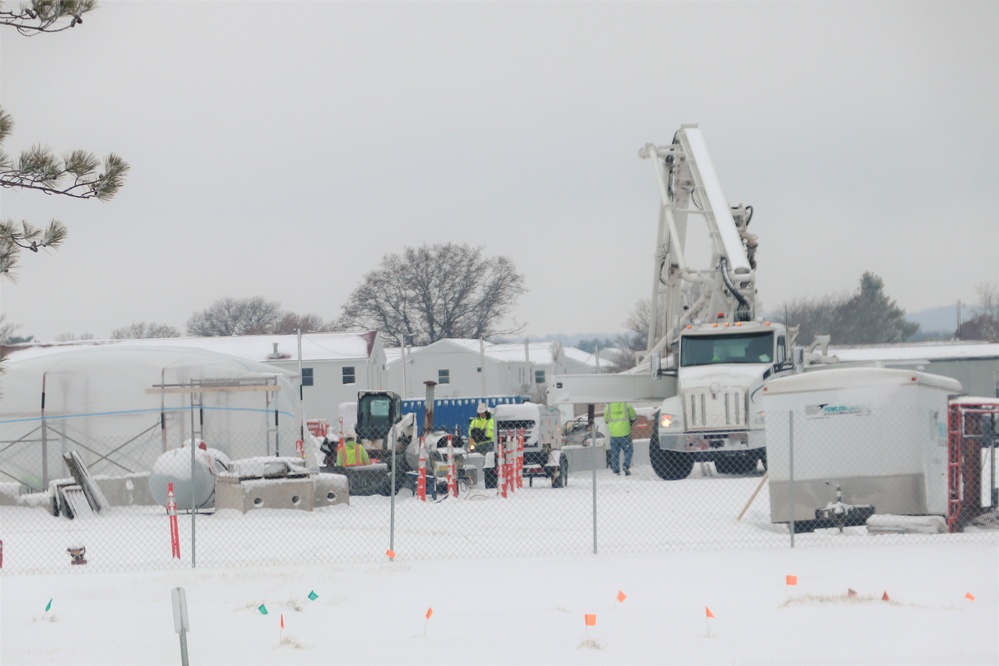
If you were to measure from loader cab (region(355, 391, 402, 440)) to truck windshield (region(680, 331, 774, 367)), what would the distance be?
657cm

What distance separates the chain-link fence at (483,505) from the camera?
14.9 m

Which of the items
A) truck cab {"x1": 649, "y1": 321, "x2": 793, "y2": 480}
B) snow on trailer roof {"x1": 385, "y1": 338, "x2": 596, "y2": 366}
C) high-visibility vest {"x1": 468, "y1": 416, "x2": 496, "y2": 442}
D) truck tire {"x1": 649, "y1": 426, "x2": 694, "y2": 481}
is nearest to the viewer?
truck cab {"x1": 649, "y1": 321, "x2": 793, "y2": 480}

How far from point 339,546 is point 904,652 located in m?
8.40

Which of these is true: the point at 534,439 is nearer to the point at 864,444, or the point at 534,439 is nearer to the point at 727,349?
the point at 727,349

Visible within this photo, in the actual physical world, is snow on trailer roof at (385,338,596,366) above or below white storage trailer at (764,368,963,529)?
above

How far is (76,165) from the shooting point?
374 inches

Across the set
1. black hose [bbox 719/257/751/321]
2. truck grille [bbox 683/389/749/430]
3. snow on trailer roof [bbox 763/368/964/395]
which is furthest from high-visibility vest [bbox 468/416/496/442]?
snow on trailer roof [bbox 763/368/964/395]

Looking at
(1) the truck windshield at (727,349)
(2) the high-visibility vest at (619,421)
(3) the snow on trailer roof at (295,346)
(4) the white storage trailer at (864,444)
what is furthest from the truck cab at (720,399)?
(3) the snow on trailer roof at (295,346)

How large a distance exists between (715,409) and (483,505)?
6207 millimetres

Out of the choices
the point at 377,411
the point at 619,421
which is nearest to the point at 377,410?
the point at 377,411

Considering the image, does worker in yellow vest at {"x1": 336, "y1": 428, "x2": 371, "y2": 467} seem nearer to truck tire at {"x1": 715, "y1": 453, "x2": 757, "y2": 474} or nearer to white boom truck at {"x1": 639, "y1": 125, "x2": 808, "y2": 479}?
white boom truck at {"x1": 639, "y1": 125, "x2": 808, "y2": 479}

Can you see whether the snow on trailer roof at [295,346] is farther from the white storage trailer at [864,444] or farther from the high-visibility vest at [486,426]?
the white storage trailer at [864,444]

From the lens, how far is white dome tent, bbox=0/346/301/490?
25172 millimetres

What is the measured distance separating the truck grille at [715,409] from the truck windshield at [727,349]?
976 millimetres
